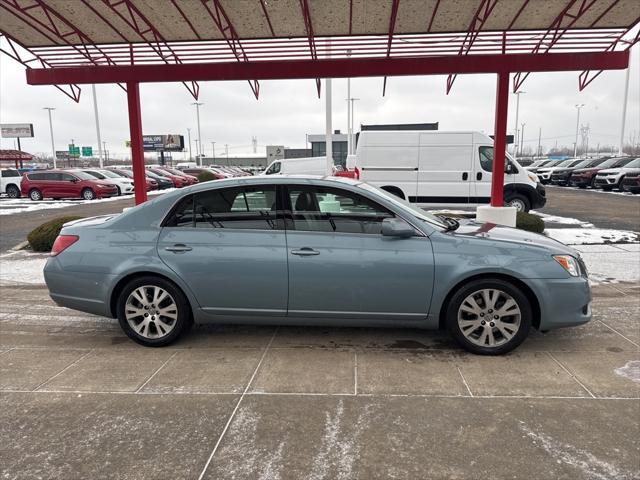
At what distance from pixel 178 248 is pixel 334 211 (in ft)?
4.74

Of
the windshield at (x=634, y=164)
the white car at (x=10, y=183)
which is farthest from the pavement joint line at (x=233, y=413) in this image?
the white car at (x=10, y=183)

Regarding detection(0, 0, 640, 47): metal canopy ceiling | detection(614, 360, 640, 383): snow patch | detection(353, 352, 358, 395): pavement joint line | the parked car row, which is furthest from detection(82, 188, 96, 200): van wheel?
the parked car row

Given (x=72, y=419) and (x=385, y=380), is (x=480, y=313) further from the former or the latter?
(x=72, y=419)

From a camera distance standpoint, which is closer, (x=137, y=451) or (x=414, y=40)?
(x=137, y=451)

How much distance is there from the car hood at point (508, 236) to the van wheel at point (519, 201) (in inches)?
351

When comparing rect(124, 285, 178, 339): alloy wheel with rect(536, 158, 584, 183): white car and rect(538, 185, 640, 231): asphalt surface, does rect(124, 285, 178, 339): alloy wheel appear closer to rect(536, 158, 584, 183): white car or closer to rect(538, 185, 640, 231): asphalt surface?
rect(538, 185, 640, 231): asphalt surface

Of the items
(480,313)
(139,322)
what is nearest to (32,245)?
(139,322)

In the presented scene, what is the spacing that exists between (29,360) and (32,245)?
591 centimetres

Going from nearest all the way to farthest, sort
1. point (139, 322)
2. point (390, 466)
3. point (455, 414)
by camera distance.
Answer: point (390, 466) < point (455, 414) < point (139, 322)

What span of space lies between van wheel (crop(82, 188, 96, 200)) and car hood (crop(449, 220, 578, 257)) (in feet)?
73.2

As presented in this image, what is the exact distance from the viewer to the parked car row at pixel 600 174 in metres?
20.8

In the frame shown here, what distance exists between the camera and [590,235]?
9.87 meters

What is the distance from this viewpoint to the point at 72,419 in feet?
10.4

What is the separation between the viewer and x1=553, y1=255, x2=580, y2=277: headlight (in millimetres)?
3936
